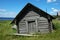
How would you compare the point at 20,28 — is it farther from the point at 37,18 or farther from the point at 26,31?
the point at 37,18

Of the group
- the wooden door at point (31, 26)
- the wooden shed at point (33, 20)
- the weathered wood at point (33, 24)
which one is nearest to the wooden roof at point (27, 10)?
the wooden shed at point (33, 20)

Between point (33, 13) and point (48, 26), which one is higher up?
point (33, 13)

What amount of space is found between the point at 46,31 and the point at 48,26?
716mm

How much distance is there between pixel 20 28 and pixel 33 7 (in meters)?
3.41

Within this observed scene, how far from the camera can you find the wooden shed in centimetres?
2175

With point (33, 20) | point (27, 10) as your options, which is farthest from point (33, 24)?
point (27, 10)

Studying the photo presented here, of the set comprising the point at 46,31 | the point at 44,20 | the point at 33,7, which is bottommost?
the point at 46,31

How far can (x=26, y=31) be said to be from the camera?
74.2ft

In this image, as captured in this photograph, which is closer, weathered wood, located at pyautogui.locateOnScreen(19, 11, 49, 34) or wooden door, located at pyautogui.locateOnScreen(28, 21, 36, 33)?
weathered wood, located at pyautogui.locateOnScreen(19, 11, 49, 34)

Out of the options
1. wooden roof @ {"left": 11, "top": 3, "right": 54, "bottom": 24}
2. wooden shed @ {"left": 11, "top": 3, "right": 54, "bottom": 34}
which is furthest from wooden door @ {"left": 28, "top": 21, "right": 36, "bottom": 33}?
wooden roof @ {"left": 11, "top": 3, "right": 54, "bottom": 24}

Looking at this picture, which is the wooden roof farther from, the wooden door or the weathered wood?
the wooden door

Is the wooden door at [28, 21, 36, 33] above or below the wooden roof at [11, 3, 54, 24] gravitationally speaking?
below

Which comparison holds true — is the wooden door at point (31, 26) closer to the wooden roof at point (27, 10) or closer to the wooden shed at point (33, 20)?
the wooden shed at point (33, 20)

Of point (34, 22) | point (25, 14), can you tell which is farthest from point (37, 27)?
point (25, 14)
